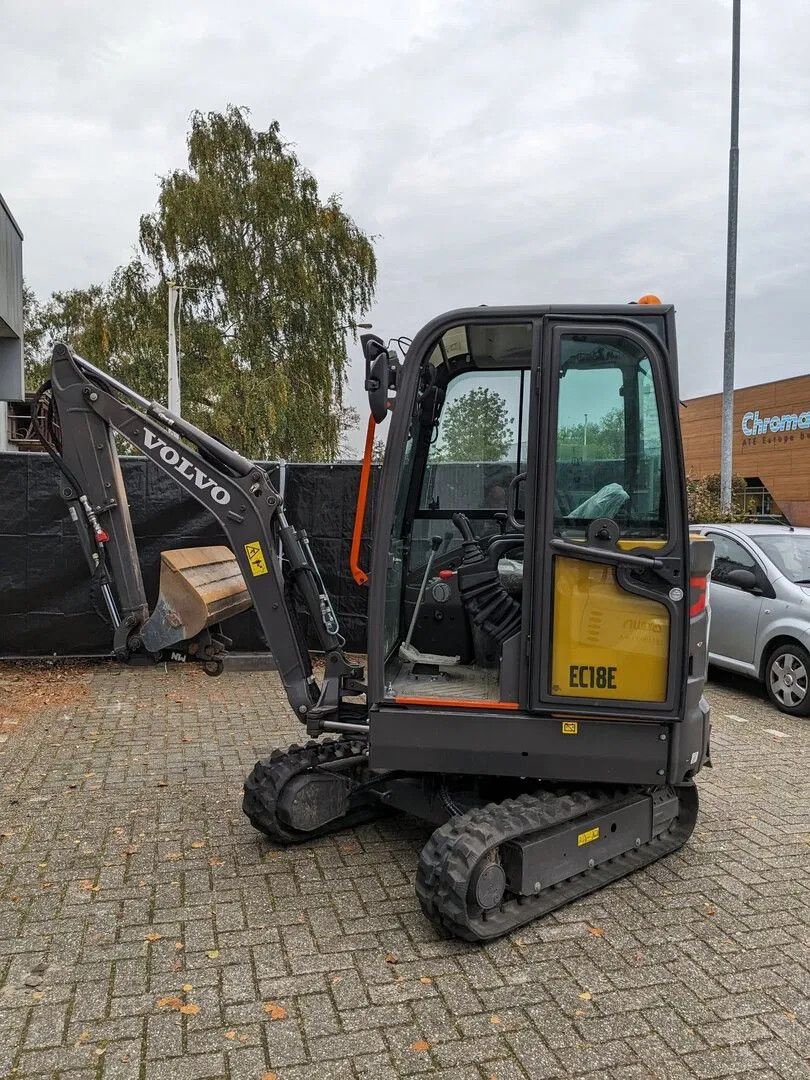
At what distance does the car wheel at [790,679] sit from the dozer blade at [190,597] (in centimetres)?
486

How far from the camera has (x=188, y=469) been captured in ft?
14.3

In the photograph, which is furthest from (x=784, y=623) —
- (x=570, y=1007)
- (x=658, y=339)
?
(x=570, y=1007)

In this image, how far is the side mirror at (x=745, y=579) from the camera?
7.82 m

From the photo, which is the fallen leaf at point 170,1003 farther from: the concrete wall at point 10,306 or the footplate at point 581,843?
the concrete wall at point 10,306

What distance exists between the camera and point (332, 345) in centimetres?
2547

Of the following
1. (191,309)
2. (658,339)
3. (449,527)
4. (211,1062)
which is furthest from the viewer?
(191,309)

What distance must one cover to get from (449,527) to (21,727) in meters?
4.03

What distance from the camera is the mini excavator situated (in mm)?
3635

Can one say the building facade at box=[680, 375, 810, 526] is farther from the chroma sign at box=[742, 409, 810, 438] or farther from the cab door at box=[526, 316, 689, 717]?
the cab door at box=[526, 316, 689, 717]

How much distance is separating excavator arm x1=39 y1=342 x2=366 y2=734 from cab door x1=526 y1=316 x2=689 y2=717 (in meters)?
1.21

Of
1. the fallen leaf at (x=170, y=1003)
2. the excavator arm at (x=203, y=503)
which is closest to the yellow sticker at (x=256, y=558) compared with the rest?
the excavator arm at (x=203, y=503)

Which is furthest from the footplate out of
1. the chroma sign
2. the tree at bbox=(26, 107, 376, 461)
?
the chroma sign

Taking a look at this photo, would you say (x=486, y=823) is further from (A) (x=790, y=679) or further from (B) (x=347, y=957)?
(A) (x=790, y=679)

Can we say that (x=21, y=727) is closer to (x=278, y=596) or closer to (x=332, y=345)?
(x=278, y=596)
